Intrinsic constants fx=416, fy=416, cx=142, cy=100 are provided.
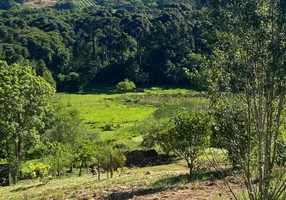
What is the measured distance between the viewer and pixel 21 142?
27375mm

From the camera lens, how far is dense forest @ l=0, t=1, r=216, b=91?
83000 mm

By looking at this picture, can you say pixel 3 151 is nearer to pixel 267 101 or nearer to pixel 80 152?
pixel 80 152

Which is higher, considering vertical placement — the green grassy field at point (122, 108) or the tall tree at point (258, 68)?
the tall tree at point (258, 68)

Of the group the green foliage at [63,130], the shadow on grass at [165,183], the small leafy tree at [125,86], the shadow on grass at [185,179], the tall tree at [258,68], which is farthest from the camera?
the small leafy tree at [125,86]

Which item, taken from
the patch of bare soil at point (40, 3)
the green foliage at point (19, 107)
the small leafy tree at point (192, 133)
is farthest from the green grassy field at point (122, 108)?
the patch of bare soil at point (40, 3)

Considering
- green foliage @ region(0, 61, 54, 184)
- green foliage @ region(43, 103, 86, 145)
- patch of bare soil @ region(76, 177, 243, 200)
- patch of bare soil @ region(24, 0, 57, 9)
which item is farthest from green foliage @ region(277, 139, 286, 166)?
patch of bare soil @ region(24, 0, 57, 9)

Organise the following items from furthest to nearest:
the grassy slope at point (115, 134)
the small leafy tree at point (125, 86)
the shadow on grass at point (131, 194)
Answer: the small leafy tree at point (125, 86), the grassy slope at point (115, 134), the shadow on grass at point (131, 194)

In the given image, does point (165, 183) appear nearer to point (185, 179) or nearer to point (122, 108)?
point (185, 179)

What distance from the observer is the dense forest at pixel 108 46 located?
272 ft

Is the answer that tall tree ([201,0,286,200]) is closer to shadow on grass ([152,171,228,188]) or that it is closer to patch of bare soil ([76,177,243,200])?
patch of bare soil ([76,177,243,200])

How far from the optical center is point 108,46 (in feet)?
328

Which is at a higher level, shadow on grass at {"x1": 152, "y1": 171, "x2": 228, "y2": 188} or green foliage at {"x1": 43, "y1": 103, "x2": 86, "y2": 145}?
shadow on grass at {"x1": 152, "y1": 171, "x2": 228, "y2": 188}

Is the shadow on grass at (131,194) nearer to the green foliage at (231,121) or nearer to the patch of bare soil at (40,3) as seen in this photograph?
the green foliage at (231,121)

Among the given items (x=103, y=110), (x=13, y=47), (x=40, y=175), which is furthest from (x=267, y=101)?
(x=13, y=47)
